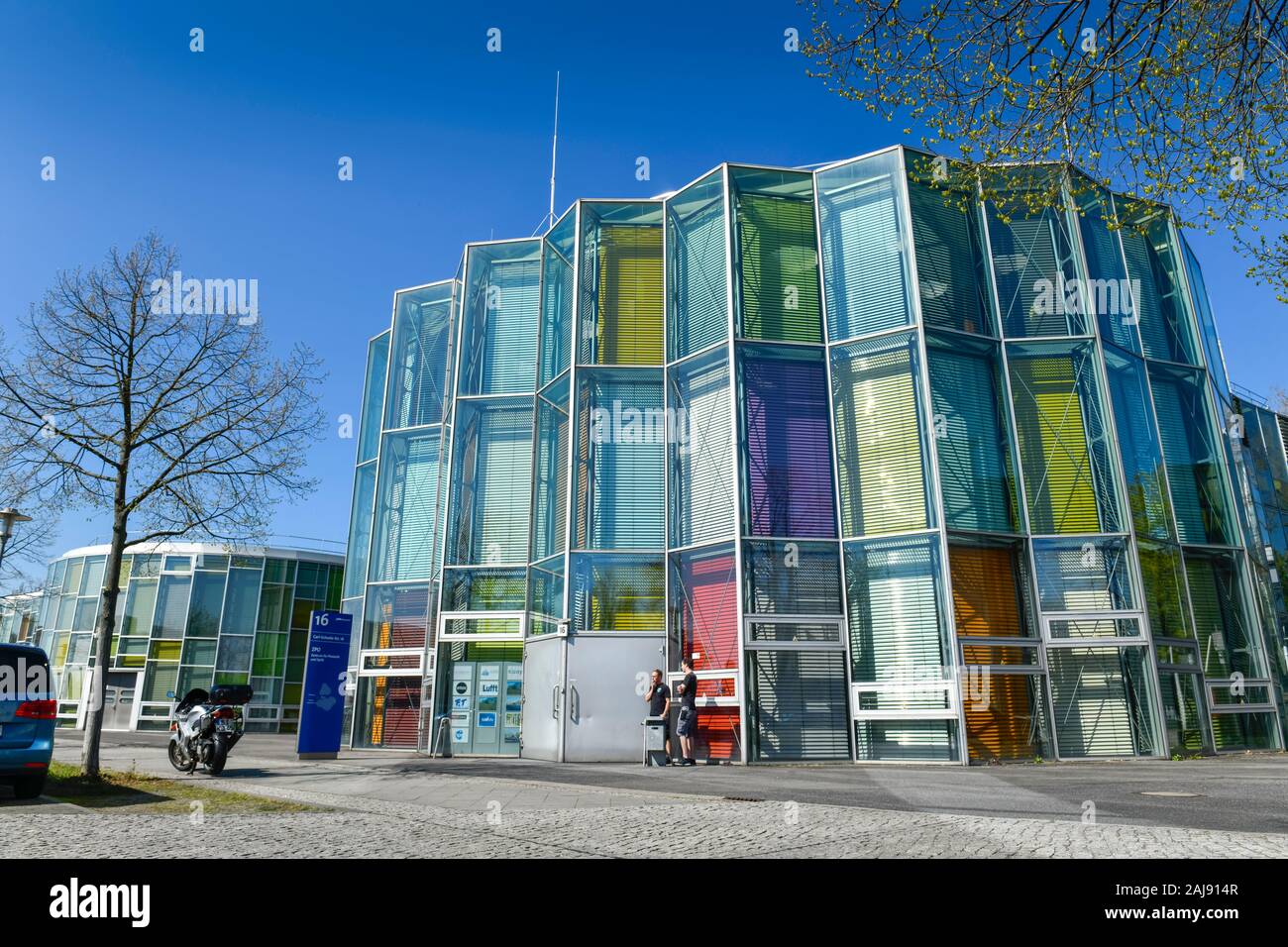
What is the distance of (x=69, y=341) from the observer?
14.3 meters

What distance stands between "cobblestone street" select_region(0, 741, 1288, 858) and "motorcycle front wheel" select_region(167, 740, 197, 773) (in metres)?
4.61

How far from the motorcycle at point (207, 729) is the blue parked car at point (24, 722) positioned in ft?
11.7

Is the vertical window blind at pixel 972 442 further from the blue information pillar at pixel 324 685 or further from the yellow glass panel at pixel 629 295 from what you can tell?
the blue information pillar at pixel 324 685

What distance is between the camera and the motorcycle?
533 inches

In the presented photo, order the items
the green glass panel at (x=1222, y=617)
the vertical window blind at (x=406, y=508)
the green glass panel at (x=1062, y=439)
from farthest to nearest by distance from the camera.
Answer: the vertical window blind at (x=406, y=508)
the green glass panel at (x=1222, y=617)
the green glass panel at (x=1062, y=439)

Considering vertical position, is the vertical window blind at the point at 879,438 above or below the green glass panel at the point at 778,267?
below

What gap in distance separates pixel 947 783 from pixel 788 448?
8057mm

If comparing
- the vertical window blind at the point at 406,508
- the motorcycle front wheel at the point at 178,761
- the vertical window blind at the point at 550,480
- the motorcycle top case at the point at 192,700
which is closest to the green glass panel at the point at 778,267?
the vertical window blind at the point at 550,480

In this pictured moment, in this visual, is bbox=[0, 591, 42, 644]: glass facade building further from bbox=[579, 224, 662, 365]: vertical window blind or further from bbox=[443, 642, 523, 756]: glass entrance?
bbox=[579, 224, 662, 365]: vertical window blind

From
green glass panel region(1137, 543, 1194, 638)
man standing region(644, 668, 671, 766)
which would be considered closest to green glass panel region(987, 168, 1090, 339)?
green glass panel region(1137, 543, 1194, 638)

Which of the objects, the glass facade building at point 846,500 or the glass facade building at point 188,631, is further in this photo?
the glass facade building at point 188,631

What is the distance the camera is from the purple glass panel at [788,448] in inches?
698

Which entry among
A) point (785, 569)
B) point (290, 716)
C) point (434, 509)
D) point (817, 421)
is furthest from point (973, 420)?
point (290, 716)

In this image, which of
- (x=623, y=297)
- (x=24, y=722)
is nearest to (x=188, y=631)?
(x=623, y=297)
